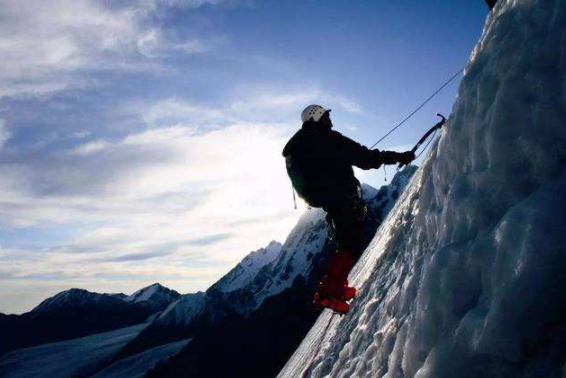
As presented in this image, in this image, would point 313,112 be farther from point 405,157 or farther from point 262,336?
point 262,336

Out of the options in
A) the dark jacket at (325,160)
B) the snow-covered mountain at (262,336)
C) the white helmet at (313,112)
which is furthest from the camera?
the snow-covered mountain at (262,336)

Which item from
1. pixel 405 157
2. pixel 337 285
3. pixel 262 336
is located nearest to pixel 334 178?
pixel 405 157

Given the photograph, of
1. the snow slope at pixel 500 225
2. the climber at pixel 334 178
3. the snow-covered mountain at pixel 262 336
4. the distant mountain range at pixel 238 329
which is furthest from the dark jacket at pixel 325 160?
the snow-covered mountain at pixel 262 336

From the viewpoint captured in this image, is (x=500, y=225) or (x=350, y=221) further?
(x=350, y=221)

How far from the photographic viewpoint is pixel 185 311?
558 ft

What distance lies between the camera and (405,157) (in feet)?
17.8

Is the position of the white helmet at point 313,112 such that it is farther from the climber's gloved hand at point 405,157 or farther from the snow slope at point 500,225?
the snow slope at point 500,225

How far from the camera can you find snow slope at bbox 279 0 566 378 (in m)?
1.67

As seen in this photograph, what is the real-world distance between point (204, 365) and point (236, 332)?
10.8 meters

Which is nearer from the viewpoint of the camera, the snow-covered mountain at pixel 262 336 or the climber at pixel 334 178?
the climber at pixel 334 178

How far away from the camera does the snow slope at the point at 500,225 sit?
1.67 meters

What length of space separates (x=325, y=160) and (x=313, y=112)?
0.78 m

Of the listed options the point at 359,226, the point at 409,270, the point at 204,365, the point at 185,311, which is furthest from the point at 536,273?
the point at 185,311

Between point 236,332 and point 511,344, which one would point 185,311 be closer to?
point 236,332
